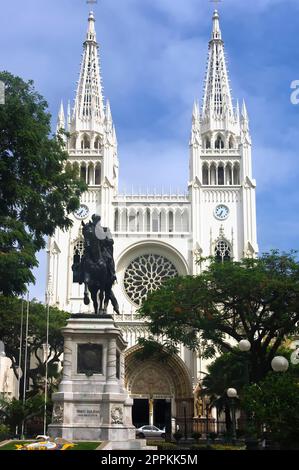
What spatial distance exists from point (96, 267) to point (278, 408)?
23.0 ft

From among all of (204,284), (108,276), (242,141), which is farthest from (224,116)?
(108,276)

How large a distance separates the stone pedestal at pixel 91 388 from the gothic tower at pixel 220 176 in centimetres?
3571

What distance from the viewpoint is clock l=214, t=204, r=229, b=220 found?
2226 inches

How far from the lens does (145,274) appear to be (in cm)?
5603

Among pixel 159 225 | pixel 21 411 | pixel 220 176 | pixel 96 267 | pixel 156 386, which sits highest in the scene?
pixel 220 176

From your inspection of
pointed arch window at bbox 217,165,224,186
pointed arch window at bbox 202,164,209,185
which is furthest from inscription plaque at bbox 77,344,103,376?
pointed arch window at bbox 217,165,224,186

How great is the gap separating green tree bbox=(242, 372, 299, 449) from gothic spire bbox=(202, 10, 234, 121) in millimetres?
46883

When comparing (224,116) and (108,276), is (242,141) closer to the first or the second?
(224,116)

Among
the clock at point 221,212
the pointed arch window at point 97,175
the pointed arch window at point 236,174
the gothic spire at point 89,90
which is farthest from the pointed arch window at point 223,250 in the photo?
the gothic spire at point 89,90

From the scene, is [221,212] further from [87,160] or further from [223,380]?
[223,380]

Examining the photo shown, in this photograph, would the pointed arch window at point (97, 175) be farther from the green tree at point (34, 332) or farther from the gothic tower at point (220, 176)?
the green tree at point (34, 332)

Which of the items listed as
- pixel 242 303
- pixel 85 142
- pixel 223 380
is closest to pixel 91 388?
pixel 242 303

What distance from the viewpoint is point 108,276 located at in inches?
784
